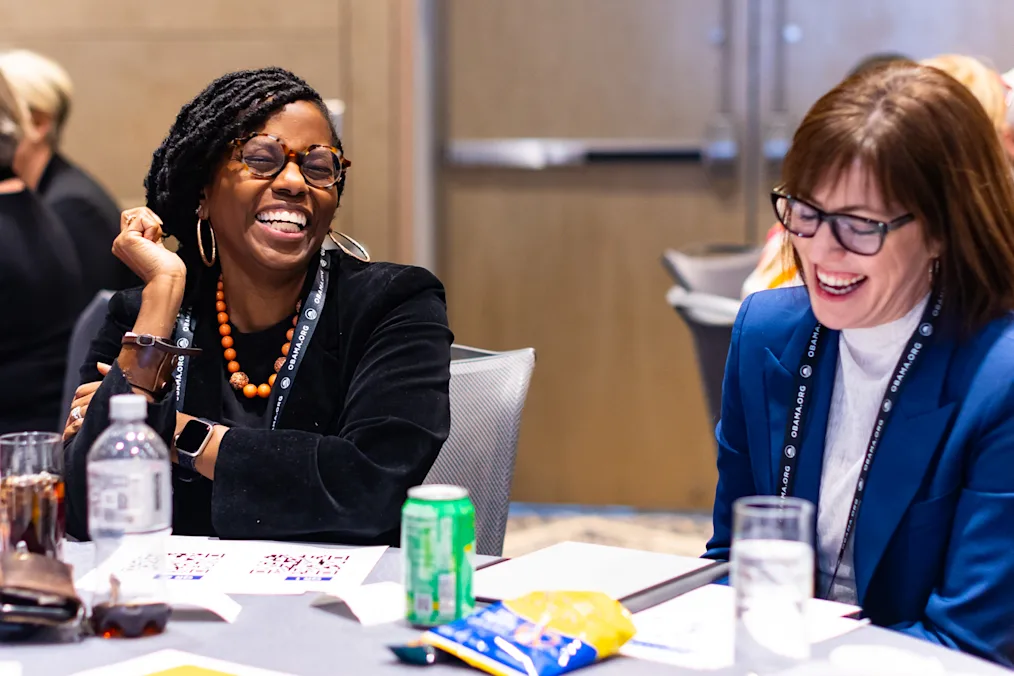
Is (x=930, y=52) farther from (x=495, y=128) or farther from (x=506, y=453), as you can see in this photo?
(x=506, y=453)

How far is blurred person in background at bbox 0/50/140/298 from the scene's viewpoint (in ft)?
13.1

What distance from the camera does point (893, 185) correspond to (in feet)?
5.50

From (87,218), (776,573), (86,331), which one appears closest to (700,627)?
(776,573)

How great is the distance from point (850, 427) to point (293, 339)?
0.91 meters

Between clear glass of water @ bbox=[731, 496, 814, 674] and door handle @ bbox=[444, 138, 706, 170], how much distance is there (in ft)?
12.2

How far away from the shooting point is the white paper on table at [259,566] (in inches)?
60.9

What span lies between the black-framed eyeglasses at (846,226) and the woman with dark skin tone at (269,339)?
64 cm

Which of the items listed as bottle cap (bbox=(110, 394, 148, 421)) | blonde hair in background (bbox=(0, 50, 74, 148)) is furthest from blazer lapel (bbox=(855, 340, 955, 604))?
blonde hair in background (bbox=(0, 50, 74, 148))

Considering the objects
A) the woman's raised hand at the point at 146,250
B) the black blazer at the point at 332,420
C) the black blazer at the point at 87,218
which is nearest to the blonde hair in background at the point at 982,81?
the black blazer at the point at 332,420

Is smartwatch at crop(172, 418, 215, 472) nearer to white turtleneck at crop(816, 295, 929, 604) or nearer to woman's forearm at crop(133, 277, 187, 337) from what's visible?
woman's forearm at crop(133, 277, 187, 337)

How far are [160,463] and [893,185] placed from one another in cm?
98

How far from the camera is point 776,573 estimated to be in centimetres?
131

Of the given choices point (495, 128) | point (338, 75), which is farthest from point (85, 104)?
point (495, 128)

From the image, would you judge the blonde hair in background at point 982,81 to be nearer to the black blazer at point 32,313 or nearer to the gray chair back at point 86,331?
the gray chair back at point 86,331
